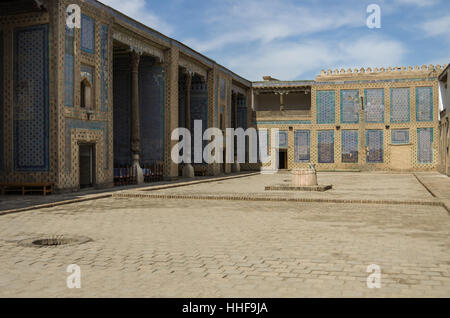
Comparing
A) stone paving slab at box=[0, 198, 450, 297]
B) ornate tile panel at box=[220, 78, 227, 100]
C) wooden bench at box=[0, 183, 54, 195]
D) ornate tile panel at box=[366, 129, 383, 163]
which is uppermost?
ornate tile panel at box=[220, 78, 227, 100]

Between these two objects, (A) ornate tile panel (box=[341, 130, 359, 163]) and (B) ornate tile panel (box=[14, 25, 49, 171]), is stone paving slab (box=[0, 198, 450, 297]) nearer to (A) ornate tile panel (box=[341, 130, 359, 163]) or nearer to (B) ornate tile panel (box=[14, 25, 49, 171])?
(B) ornate tile panel (box=[14, 25, 49, 171])

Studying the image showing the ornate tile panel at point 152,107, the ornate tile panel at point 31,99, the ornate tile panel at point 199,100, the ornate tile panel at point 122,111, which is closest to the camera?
the ornate tile panel at point 31,99

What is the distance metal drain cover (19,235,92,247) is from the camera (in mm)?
5934

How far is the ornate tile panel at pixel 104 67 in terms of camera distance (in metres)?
15.7

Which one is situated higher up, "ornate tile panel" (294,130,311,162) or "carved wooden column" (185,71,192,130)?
"carved wooden column" (185,71,192,130)

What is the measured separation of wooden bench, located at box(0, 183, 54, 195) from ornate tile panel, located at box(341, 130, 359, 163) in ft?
71.1

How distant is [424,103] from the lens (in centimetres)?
2997

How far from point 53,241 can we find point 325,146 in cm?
2701

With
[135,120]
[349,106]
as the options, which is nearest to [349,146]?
[349,106]

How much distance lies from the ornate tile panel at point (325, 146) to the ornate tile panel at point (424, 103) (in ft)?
17.4

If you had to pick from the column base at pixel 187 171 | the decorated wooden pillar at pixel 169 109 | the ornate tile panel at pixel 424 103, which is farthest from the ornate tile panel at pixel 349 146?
the decorated wooden pillar at pixel 169 109

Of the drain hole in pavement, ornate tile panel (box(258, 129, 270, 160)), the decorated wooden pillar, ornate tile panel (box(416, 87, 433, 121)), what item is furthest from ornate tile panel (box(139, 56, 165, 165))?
ornate tile panel (box(416, 87, 433, 121))

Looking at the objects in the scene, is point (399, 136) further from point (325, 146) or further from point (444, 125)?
point (325, 146)

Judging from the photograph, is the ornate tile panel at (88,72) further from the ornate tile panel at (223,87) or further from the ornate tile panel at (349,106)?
the ornate tile panel at (349,106)
